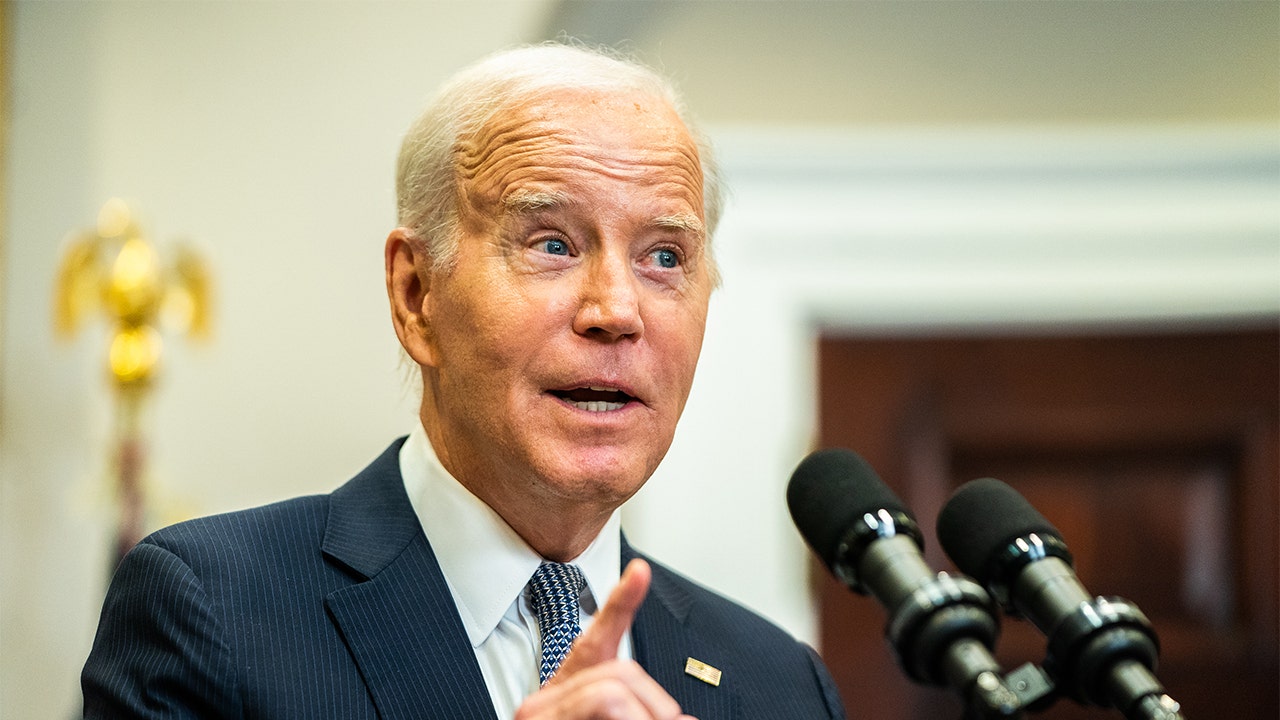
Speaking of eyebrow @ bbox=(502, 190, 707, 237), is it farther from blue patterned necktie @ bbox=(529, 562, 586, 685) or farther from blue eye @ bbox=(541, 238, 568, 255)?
blue patterned necktie @ bbox=(529, 562, 586, 685)

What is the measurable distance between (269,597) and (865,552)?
76cm

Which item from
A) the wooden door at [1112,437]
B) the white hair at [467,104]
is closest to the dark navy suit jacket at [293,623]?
the white hair at [467,104]

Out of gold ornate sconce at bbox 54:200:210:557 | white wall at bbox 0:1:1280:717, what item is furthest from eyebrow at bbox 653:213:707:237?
gold ornate sconce at bbox 54:200:210:557

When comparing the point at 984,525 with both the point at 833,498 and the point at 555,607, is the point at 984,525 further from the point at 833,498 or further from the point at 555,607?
the point at 555,607

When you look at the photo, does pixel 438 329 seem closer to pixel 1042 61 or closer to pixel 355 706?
pixel 355 706

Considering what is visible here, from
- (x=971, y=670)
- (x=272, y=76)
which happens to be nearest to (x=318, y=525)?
(x=971, y=670)

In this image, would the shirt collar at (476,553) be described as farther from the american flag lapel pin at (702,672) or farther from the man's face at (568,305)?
the american flag lapel pin at (702,672)

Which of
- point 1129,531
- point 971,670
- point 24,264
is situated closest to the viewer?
point 971,670

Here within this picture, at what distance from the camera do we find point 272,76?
163 inches

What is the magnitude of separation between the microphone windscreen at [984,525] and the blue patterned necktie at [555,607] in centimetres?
54

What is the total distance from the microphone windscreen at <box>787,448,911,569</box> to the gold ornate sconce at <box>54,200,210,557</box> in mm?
2784

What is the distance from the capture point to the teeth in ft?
5.76

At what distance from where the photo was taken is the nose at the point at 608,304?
172 cm

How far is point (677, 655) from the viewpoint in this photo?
6.57 feet
